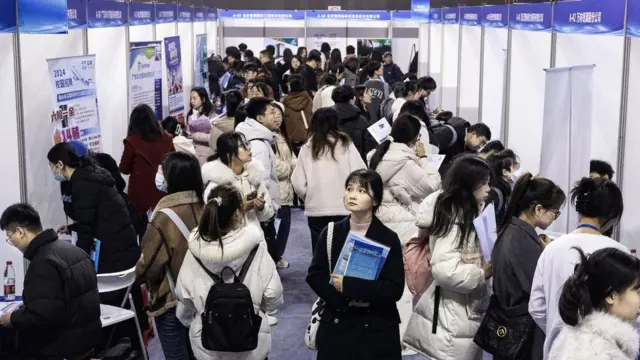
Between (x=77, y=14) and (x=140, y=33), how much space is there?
269 cm

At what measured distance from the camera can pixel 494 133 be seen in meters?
10.9

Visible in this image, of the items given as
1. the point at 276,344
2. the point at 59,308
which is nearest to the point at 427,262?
the point at 59,308

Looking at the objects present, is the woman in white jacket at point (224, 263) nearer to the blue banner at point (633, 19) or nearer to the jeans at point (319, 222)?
the jeans at point (319, 222)

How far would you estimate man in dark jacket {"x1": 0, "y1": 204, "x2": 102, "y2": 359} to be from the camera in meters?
4.07

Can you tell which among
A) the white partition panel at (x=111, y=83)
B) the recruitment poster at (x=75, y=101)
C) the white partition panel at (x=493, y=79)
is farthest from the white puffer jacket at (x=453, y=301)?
the white partition panel at (x=493, y=79)

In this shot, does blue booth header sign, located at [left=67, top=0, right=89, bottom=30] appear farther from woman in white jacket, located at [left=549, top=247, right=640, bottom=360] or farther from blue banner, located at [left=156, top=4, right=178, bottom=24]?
woman in white jacket, located at [left=549, top=247, right=640, bottom=360]

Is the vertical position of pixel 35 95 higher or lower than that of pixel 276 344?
higher

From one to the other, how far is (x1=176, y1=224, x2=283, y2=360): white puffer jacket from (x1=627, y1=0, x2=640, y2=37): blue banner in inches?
114

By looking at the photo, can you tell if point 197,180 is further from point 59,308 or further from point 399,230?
point 399,230

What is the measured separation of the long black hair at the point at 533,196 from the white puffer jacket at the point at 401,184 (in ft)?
5.99

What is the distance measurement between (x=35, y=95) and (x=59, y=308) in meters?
2.56

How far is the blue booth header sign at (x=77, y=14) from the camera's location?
266 inches

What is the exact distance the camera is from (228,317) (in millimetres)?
3980

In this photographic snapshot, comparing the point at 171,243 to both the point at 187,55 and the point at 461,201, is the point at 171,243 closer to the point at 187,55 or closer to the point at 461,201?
the point at 461,201
